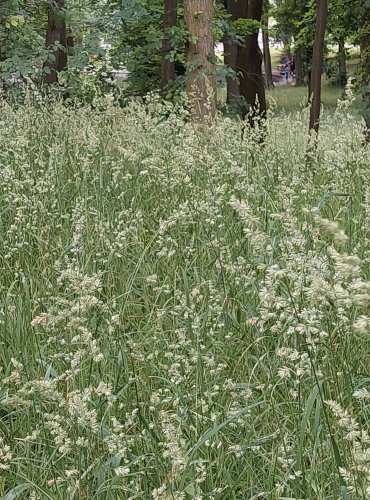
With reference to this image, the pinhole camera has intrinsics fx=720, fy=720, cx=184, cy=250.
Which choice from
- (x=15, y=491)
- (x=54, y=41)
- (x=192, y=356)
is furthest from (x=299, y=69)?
(x=15, y=491)

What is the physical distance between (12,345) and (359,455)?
71.1 inches

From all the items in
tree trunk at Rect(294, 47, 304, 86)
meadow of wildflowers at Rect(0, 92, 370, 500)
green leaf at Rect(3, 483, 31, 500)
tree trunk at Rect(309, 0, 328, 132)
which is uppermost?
tree trunk at Rect(309, 0, 328, 132)

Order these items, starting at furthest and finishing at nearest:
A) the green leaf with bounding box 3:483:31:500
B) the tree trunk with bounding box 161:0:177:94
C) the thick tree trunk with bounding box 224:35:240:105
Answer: the thick tree trunk with bounding box 224:35:240:105 < the tree trunk with bounding box 161:0:177:94 < the green leaf with bounding box 3:483:31:500

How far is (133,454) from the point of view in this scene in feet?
7.64

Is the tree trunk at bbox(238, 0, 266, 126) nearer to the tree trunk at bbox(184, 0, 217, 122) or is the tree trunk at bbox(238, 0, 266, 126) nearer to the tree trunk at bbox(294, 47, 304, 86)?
the tree trunk at bbox(184, 0, 217, 122)

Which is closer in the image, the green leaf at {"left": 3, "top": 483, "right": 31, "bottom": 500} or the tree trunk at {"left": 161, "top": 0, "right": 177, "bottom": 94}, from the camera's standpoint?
the green leaf at {"left": 3, "top": 483, "right": 31, "bottom": 500}

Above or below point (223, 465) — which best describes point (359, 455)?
above

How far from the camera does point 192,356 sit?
2664 mm

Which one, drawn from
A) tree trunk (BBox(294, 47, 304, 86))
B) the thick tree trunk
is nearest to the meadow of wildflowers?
the thick tree trunk

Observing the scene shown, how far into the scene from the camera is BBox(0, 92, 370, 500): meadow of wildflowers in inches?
76.4

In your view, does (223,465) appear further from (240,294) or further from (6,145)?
(6,145)

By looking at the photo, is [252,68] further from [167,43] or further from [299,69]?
[299,69]

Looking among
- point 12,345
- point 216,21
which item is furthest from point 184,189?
point 216,21

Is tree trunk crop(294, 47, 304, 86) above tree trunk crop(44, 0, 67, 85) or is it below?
below
